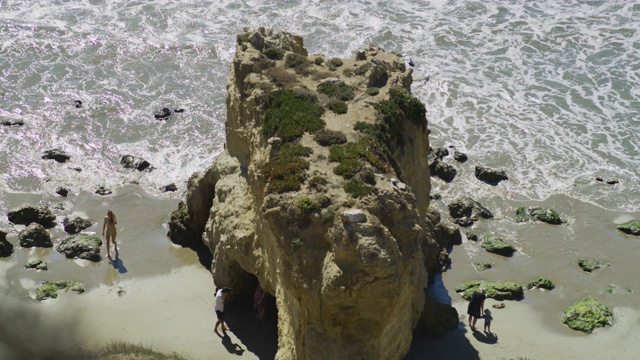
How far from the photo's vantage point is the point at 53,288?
27812 mm

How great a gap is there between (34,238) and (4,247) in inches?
44.8

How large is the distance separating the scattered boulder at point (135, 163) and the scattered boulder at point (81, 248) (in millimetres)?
6915

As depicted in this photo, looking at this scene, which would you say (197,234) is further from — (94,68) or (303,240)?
(94,68)

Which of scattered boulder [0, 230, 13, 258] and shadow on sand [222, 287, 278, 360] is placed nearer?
shadow on sand [222, 287, 278, 360]

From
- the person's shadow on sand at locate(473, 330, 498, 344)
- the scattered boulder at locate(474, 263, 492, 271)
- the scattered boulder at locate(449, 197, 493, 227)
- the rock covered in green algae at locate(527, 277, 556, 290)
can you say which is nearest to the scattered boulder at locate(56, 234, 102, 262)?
the person's shadow on sand at locate(473, 330, 498, 344)

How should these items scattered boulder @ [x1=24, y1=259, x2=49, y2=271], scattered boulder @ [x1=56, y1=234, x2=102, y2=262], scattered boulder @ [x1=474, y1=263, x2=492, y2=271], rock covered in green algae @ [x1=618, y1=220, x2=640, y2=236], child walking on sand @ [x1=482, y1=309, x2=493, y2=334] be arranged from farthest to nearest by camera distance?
1. rock covered in green algae @ [x1=618, y1=220, x2=640, y2=236]
2. scattered boulder @ [x1=474, y1=263, x2=492, y2=271]
3. scattered boulder @ [x1=56, y1=234, x2=102, y2=262]
4. scattered boulder @ [x1=24, y1=259, x2=49, y2=271]
5. child walking on sand @ [x1=482, y1=309, x2=493, y2=334]

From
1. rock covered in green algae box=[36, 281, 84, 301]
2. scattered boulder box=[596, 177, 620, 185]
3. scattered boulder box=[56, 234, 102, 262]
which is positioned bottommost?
scattered boulder box=[596, 177, 620, 185]

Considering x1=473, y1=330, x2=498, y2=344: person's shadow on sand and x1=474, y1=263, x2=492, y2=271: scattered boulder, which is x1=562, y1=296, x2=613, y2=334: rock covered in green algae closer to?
x1=473, y1=330, x2=498, y2=344: person's shadow on sand

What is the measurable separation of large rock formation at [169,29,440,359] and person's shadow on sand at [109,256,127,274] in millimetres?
2591

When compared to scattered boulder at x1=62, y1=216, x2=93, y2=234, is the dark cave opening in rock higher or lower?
higher

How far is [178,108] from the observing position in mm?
43094

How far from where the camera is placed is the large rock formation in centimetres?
2088

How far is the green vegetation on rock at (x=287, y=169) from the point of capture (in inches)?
893

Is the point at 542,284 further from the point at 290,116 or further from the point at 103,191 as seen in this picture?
the point at 103,191
